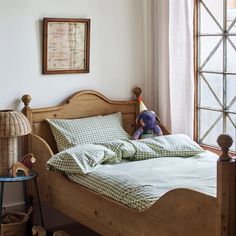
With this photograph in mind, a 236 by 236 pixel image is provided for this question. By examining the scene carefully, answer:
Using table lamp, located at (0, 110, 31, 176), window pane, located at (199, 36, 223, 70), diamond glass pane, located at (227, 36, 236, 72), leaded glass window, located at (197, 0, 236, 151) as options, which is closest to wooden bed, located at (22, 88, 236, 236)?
table lamp, located at (0, 110, 31, 176)

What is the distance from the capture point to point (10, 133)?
3.64 metres

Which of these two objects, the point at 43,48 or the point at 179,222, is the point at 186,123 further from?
the point at 179,222

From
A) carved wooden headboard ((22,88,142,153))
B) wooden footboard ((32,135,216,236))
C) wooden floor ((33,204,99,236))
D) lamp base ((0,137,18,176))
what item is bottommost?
wooden floor ((33,204,99,236))

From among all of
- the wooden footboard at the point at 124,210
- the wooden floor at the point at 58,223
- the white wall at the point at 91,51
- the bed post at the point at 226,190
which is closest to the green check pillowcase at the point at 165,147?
the wooden footboard at the point at 124,210

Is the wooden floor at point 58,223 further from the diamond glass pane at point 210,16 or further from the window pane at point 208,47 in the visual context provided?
the diamond glass pane at point 210,16

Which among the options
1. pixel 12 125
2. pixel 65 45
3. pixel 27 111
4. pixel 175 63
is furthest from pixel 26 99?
pixel 175 63

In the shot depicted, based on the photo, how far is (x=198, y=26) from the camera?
171 inches

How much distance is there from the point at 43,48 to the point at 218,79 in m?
1.28

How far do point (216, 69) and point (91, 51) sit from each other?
0.94m

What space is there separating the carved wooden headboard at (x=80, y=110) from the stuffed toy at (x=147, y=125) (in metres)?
0.22

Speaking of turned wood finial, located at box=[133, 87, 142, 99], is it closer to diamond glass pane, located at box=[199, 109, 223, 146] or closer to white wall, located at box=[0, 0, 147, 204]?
white wall, located at box=[0, 0, 147, 204]

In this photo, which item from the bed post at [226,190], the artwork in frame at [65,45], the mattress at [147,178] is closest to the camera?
the bed post at [226,190]

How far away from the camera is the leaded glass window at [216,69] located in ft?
13.3

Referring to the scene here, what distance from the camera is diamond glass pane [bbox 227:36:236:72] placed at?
4016 mm
